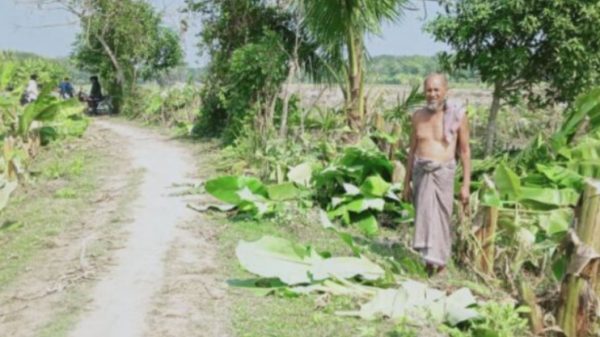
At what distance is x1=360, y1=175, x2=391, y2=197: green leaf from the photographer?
6.81m

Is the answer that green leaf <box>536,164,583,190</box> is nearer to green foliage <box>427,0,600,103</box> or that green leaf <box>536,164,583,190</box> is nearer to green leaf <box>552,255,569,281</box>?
green leaf <box>552,255,569,281</box>

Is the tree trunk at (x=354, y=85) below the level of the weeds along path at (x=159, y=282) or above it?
above

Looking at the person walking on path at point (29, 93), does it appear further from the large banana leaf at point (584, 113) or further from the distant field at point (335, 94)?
the large banana leaf at point (584, 113)

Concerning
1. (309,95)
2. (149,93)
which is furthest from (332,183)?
(149,93)

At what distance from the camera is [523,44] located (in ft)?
32.7

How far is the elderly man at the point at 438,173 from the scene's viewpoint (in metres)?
5.23

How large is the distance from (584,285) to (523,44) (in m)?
6.34

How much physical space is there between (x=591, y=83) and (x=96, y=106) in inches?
657

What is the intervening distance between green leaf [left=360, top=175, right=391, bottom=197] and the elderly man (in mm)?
1488

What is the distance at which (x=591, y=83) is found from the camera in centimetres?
994

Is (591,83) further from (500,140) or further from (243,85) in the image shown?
(243,85)

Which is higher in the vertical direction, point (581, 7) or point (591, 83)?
point (581, 7)

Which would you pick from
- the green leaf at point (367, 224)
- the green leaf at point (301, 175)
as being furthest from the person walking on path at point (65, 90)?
the green leaf at point (367, 224)

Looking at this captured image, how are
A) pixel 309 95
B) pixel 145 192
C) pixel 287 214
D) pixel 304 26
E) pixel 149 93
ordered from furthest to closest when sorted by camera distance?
pixel 149 93 → pixel 309 95 → pixel 304 26 → pixel 145 192 → pixel 287 214
